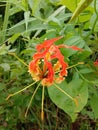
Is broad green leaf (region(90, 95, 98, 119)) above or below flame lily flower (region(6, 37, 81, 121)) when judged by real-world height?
below

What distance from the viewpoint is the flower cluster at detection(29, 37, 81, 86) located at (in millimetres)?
824

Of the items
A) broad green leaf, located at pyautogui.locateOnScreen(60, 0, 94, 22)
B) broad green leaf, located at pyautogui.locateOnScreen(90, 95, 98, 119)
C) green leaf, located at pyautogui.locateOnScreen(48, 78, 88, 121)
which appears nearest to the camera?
broad green leaf, located at pyautogui.locateOnScreen(60, 0, 94, 22)

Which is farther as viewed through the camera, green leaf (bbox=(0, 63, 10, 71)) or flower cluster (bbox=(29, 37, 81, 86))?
green leaf (bbox=(0, 63, 10, 71))

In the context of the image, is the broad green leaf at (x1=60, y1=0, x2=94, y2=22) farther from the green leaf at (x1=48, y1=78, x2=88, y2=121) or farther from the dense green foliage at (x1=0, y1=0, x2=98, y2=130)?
the green leaf at (x1=48, y1=78, x2=88, y2=121)

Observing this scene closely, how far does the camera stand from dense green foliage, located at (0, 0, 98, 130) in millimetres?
902

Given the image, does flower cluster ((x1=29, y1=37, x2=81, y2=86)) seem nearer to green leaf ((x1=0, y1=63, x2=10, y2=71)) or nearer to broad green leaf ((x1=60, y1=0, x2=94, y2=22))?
broad green leaf ((x1=60, y1=0, x2=94, y2=22))

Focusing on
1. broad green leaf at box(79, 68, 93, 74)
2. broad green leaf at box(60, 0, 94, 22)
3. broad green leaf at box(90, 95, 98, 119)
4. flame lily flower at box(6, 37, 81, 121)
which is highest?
broad green leaf at box(60, 0, 94, 22)

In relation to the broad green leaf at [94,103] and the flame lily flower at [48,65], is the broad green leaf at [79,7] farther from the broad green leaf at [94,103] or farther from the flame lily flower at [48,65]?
the broad green leaf at [94,103]

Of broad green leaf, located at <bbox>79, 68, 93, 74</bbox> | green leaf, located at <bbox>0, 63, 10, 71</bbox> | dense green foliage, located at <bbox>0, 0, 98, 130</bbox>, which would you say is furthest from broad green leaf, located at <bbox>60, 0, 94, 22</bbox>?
green leaf, located at <bbox>0, 63, 10, 71</bbox>

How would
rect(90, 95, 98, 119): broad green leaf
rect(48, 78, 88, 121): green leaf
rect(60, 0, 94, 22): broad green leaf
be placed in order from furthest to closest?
1. rect(90, 95, 98, 119): broad green leaf
2. rect(48, 78, 88, 121): green leaf
3. rect(60, 0, 94, 22): broad green leaf

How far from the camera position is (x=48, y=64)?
0.83 meters

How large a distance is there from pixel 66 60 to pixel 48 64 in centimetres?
11

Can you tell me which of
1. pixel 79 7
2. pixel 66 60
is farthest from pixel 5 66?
pixel 79 7

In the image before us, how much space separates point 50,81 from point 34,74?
6 cm
